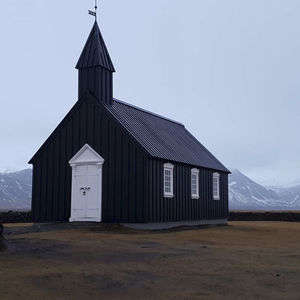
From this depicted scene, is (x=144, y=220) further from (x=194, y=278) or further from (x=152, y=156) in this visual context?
(x=194, y=278)

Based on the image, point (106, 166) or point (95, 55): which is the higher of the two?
point (95, 55)

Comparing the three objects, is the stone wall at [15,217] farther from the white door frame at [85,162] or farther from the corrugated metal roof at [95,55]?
the corrugated metal roof at [95,55]

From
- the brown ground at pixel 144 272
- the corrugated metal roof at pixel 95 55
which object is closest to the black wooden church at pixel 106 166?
the corrugated metal roof at pixel 95 55

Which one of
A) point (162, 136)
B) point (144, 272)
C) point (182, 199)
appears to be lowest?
point (144, 272)

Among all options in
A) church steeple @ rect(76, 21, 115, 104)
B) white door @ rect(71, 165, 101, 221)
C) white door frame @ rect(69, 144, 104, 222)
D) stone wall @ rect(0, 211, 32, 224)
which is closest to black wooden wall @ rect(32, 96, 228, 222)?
white door frame @ rect(69, 144, 104, 222)

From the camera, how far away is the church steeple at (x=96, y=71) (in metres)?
25.9

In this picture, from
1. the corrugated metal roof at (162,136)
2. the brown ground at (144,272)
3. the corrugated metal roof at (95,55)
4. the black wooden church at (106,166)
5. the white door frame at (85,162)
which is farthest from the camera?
the corrugated metal roof at (95,55)

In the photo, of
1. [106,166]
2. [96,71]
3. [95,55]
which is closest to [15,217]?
[106,166]

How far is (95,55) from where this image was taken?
26.4m

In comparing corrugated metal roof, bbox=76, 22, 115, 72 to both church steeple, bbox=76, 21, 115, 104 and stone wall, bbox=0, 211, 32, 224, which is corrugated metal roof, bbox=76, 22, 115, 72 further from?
stone wall, bbox=0, 211, 32, 224

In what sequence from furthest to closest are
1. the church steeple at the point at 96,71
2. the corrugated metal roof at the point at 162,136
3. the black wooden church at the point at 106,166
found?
the church steeple at the point at 96,71 → the corrugated metal roof at the point at 162,136 → the black wooden church at the point at 106,166

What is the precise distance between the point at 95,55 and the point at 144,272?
17.8m

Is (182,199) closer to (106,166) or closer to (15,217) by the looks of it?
(106,166)

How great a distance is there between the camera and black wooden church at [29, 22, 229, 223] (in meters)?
23.7
